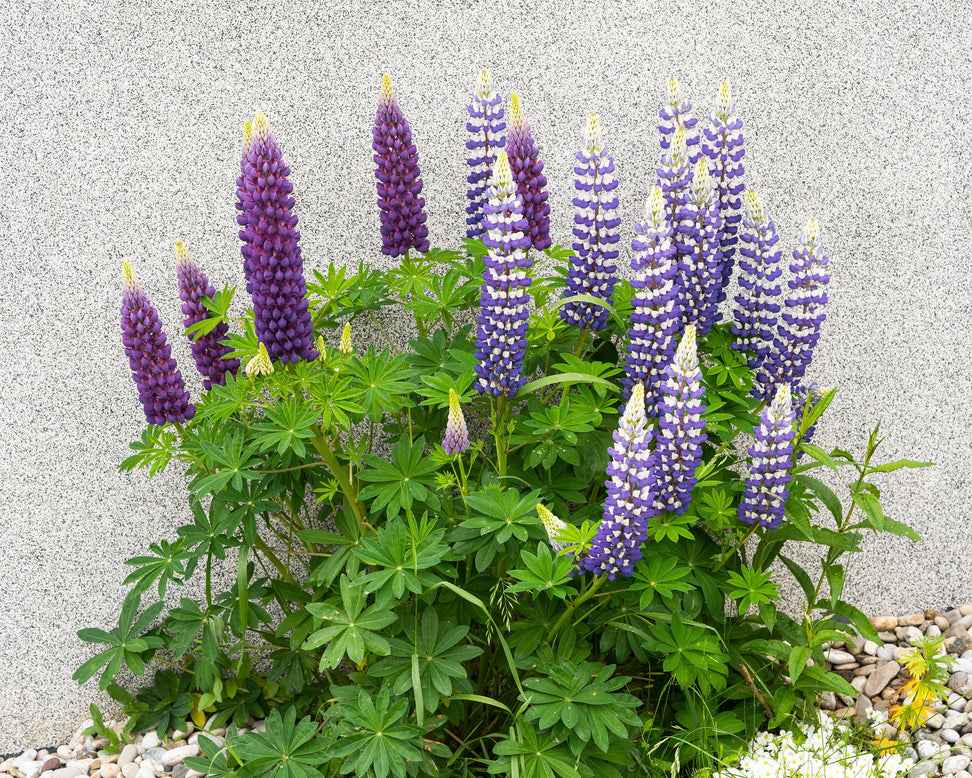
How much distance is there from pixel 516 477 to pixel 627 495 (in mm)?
433

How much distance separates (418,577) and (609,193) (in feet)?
3.62

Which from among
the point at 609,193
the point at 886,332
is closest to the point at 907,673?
the point at 886,332

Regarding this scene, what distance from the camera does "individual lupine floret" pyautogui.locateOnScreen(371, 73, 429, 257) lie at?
8.02ft

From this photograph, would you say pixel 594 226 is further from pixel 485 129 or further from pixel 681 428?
pixel 681 428

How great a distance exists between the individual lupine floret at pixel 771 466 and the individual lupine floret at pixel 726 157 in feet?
1.40

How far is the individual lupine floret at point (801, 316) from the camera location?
239cm

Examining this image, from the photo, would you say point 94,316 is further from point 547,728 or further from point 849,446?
point 849,446

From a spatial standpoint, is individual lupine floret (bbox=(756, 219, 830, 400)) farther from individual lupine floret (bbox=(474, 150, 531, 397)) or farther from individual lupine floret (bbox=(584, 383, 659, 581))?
individual lupine floret (bbox=(474, 150, 531, 397))

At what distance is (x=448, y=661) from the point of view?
2.18m

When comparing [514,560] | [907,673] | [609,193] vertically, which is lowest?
[907,673]

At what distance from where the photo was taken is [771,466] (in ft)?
7.31

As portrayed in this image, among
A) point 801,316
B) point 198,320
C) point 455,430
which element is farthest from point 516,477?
point 198,320

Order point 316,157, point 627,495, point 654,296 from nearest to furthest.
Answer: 1. point 627,495
2. point 654,296
3. point 316,157

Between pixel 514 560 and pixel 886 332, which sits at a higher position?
pixel 886 332
